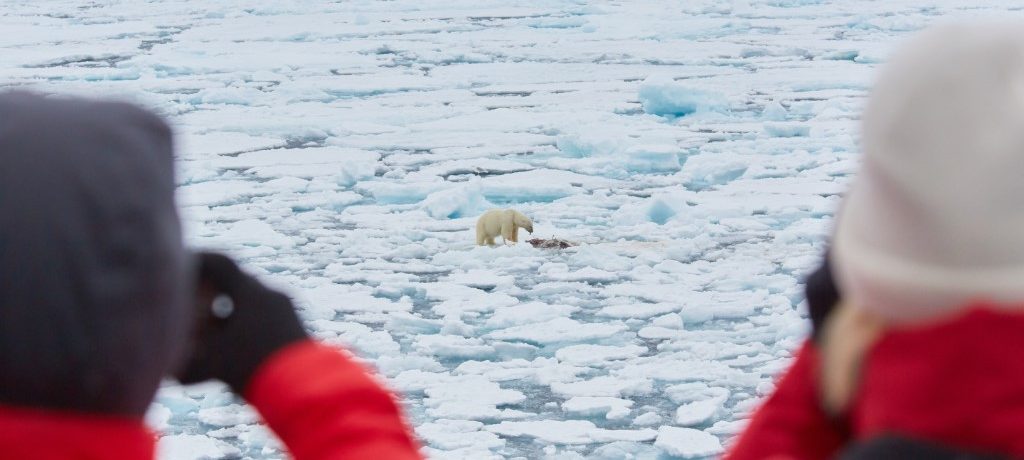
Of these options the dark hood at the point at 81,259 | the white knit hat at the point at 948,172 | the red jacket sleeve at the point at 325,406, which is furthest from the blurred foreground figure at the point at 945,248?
the dark hood at the point at 81,259

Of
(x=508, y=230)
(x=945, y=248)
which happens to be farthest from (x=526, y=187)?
(x=945, y=248)

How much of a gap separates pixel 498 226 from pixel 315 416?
3.53 meters

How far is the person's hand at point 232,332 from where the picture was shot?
1.01 metres

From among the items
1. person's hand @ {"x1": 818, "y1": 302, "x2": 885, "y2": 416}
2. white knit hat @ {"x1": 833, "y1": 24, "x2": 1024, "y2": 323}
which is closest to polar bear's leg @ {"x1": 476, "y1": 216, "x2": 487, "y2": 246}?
person's hand @ {"x1": 818, "y1": 302, "x2": 885, "y2": 416}

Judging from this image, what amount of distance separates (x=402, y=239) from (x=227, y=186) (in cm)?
131

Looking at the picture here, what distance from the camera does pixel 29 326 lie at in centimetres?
84

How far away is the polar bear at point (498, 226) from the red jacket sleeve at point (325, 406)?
11.4 feet

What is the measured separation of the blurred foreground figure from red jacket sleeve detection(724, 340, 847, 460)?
0.10 meters

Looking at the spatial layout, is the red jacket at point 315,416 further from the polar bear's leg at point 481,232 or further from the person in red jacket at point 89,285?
the polar bear's leg at point 481,232

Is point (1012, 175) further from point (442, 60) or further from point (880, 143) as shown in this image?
point (442, 60)

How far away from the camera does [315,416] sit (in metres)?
0.98

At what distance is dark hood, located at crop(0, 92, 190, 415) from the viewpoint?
0.84 m

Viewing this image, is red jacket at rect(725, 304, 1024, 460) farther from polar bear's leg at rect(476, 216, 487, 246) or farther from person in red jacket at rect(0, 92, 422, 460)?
polar bear's leg at rect(476, 216, 487, 246)

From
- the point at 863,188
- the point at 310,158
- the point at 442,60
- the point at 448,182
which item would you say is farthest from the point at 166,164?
the point at 442,60
